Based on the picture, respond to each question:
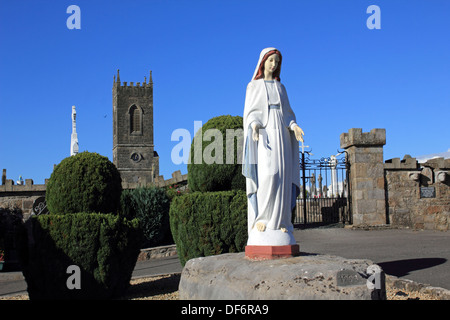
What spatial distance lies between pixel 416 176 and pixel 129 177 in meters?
52.5

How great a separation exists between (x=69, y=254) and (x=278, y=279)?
A: 12.0ft

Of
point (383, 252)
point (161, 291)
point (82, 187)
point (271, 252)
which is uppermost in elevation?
point (82, 187)

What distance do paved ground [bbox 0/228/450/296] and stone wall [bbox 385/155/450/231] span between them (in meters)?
0.87

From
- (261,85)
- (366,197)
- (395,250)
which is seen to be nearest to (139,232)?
(261,85)

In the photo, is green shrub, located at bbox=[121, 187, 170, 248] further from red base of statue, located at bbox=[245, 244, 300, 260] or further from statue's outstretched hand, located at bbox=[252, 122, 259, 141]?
statue's outstretched hand, located at bbox=[252, 122, 259, 141]

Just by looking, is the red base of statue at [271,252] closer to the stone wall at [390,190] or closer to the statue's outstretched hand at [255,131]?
the statue's outstretched hand at [255,131]

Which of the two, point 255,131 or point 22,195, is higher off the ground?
point 255,131

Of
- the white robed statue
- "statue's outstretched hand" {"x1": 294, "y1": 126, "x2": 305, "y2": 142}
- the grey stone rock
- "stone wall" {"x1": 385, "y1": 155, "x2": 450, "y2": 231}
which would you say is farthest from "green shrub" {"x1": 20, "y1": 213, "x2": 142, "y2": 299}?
"stone wall" {"x1": 385, "y1": 155, "x2": 450, "y2": 231}

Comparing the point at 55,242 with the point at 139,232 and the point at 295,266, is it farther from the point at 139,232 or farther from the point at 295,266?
the point at 295,266

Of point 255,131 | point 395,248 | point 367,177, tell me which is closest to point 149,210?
point 367,177

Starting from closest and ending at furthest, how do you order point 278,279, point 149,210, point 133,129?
point 278,279 < point 149,210 < point 133,129

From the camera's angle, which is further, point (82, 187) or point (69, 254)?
point (82, 187)

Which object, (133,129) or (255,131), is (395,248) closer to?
(255,131)

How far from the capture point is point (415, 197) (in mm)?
15242
